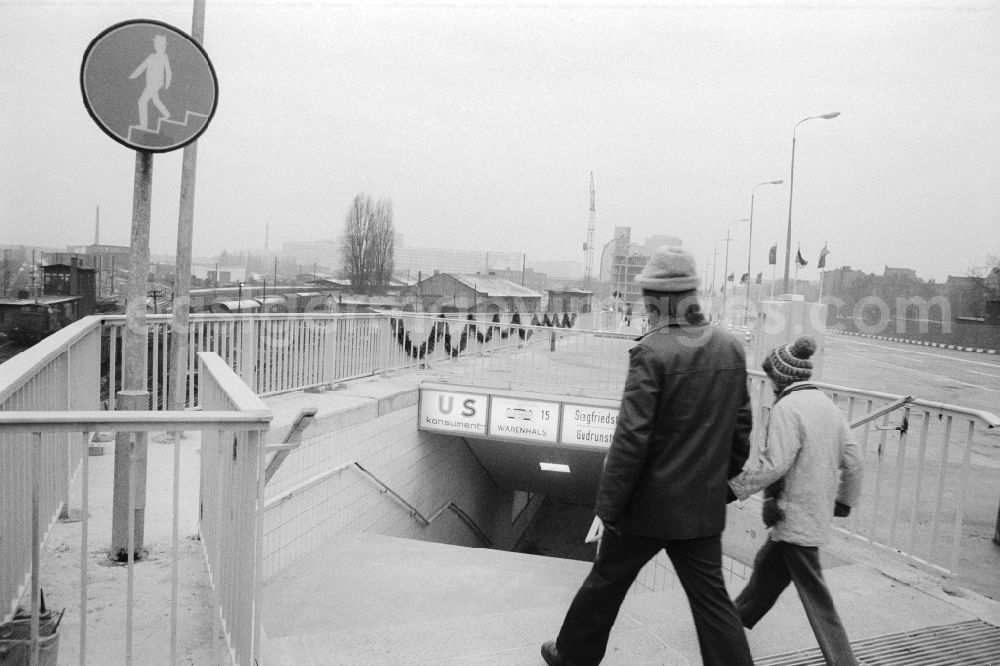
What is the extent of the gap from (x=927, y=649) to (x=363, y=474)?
5525 mm

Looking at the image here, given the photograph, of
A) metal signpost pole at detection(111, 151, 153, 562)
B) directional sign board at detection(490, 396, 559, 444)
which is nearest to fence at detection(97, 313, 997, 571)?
directional sign board at detection(490, 396, 559, 444)

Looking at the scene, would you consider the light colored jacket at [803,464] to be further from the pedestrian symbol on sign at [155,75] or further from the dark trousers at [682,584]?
the pedestrian symbol on sign at [155,75]

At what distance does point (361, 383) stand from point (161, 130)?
6.62 m

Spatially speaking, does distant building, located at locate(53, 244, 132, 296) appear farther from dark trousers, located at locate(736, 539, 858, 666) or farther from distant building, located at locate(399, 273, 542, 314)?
distant building, located at locate(399, 273, 542, 314)

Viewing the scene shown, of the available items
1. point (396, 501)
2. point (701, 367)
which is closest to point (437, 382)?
point (396, 501)

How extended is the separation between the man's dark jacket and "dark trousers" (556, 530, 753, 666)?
0.32 feet

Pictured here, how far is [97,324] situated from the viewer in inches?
210

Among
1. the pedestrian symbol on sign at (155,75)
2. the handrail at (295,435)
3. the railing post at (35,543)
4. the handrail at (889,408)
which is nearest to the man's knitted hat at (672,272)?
the handrail at (295,435)

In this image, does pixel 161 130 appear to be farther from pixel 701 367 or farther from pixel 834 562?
pixel 834 562

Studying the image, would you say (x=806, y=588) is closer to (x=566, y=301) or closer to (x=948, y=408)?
(x=948, y=408)

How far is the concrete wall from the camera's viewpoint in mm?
5680

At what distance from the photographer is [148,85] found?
10.7 feet

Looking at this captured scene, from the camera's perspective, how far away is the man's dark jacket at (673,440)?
243 cm

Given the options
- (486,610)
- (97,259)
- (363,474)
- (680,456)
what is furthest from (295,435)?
(97,259)
